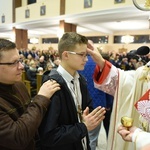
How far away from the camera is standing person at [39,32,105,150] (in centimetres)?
130

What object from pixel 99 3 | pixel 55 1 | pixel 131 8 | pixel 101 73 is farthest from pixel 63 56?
pixel 55 1

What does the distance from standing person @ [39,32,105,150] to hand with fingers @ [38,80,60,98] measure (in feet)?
0.30

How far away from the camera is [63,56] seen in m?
1.54

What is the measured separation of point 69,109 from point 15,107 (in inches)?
14.2

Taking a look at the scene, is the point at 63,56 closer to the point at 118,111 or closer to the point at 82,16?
the point at 118,111

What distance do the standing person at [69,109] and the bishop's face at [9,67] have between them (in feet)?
0.90

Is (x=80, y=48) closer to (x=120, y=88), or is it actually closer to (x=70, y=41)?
(x=70, y=41)

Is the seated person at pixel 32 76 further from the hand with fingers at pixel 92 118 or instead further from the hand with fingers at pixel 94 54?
the hand with fingers at pixel 92 118

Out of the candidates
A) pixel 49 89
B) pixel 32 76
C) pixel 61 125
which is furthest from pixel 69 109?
pixel 32 76

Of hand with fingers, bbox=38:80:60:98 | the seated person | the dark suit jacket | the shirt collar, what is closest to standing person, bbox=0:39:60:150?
hand with fingers, bbox=38:80:60:98

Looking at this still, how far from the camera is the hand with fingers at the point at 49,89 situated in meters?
1.21

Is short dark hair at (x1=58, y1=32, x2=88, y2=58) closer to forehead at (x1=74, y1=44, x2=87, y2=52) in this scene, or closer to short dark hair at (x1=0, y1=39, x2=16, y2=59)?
forehead at (x1=74, y1=44, x2=87, y2=52)

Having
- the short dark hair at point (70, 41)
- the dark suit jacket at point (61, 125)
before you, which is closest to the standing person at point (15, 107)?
the dark suit jacket at point (61, 125)

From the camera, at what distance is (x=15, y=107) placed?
1.19 m
